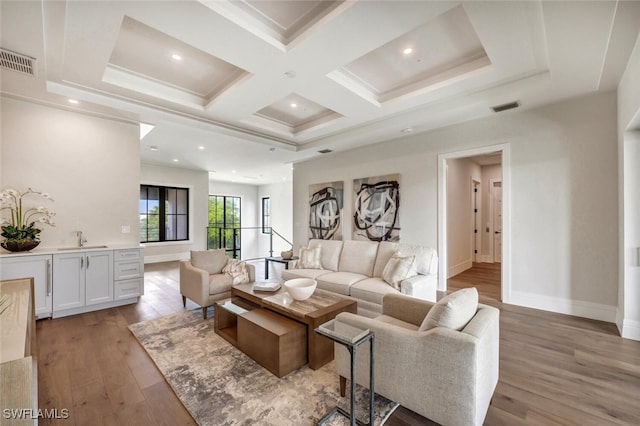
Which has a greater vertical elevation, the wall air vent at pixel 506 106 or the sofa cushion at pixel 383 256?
the wall air vent at pixel 506 106

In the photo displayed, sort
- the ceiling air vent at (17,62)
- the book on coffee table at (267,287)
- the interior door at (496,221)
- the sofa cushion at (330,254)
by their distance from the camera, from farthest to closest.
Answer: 1. the interior door at (496,221)
2. the sofa cushion at (330,254)
3. the book on coffee table at (267,287)
4. the ceiling air vent at (17,62)

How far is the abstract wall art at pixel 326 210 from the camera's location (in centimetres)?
602

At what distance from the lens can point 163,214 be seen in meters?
8.13

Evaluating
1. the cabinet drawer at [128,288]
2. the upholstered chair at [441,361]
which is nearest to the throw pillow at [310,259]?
the cabinet drawer at [128,288]

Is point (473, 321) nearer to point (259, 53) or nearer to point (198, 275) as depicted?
point (259, 53)

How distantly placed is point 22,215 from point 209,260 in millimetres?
2413

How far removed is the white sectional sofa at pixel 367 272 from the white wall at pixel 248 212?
23.7ft

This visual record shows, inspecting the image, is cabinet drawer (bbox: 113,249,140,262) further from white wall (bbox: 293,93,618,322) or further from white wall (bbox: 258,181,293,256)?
white wall (bbox: 258,181,293,256)

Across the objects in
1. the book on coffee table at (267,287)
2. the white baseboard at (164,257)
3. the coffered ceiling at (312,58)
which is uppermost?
the coffered ceiling at (312,58)

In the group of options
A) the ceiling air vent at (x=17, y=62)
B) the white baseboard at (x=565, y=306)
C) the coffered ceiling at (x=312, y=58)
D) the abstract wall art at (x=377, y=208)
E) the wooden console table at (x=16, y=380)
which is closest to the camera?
the wooden console table at (x=16, y=380)

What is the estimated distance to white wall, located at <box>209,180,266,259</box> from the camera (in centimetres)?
1102

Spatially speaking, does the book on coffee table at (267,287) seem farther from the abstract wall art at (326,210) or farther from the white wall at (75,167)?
the abstract wall art at (326,210)

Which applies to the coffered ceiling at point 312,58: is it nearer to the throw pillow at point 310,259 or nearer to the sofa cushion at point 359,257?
the sofa cushion at point 359,257

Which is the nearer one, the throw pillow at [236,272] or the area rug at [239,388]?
the area rug at [239,388]
